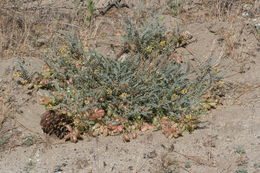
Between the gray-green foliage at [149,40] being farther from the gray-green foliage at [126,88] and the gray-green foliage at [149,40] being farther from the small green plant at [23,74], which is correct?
the small green plant at [23,74]

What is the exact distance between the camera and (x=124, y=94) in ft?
15.9

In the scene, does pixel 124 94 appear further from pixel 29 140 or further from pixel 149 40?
pixel 149 40

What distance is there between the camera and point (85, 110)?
483cm

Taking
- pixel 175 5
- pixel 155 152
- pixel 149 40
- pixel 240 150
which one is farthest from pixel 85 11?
pixel 240 150

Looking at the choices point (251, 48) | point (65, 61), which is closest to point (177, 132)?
point (65, 61)

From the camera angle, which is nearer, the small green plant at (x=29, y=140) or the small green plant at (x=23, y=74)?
the small green plant at (x=29, y=140)

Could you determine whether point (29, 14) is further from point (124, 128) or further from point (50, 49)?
point (124, 128)

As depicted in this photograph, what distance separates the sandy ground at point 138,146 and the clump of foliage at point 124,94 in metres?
0.15

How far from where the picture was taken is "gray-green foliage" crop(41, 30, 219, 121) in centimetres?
491

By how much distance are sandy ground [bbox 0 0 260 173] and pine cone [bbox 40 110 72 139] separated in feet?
0.23

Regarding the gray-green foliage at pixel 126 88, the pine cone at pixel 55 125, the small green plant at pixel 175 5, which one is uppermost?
the small green plant at pixel 175 5

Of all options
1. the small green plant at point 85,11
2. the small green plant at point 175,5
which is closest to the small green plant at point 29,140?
the small green plant at point 85,11

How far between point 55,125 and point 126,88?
0.86 m

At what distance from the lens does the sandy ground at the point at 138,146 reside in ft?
14.2
